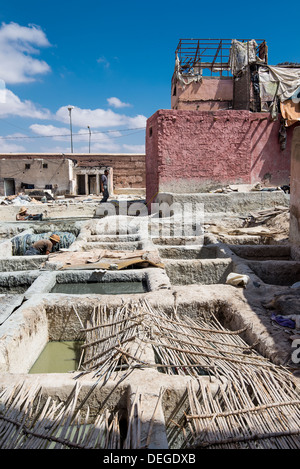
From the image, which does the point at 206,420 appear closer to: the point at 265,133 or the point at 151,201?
the point at 151,201

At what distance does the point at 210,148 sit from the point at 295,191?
18.2ft

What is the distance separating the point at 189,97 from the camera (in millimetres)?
16766

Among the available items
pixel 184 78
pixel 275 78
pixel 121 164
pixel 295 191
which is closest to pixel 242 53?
pixel 275 78

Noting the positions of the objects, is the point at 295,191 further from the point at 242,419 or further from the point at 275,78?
the point at 275,78

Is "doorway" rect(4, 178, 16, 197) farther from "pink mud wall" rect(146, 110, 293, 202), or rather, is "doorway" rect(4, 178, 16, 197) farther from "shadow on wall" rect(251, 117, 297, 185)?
"shadow on wall" rect(251, 117, 297, 185)

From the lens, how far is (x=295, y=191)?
5863 mm

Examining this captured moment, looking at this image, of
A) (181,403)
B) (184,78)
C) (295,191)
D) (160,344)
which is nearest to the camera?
(181,403)

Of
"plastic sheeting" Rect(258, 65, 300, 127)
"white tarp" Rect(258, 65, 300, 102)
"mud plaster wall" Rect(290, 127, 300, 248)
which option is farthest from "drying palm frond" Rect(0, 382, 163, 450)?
"white tarp" Rect(258, 65, 300, 102)

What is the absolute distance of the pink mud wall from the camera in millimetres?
10828

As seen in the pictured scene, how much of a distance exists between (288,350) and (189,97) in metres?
16.0

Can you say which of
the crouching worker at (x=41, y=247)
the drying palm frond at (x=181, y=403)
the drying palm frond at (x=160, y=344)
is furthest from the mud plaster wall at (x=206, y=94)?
the drying palm frond at (x=181, y=403)

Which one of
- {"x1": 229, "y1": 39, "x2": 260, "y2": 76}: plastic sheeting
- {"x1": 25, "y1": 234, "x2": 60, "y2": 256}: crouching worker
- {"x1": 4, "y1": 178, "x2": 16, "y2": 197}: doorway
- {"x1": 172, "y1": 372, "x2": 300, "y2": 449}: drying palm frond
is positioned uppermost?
{"x1": 229, "y1": 39, "x2": 260, "y2": 76}: plastic sheeting

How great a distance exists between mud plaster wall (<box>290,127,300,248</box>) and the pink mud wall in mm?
5228

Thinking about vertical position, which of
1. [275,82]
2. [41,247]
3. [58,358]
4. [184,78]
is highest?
[184,78]
